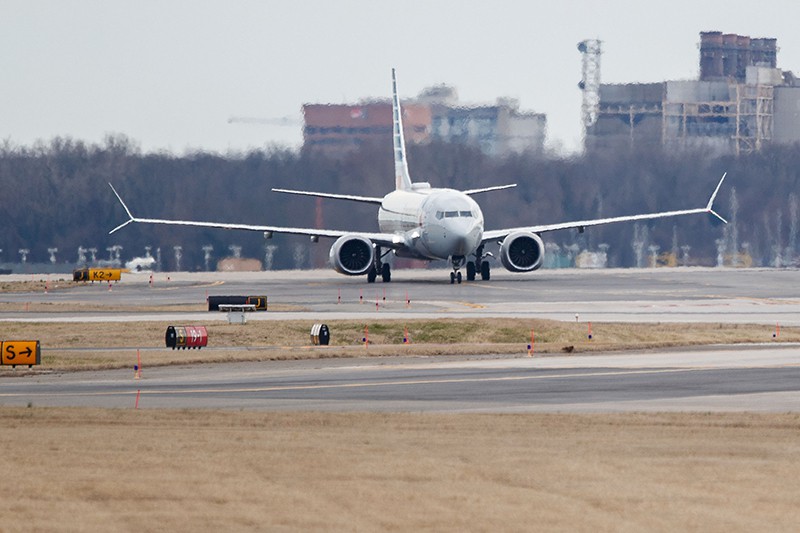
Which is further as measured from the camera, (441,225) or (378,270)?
(378,270)

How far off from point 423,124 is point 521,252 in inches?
2368

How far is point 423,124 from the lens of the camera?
471 feet

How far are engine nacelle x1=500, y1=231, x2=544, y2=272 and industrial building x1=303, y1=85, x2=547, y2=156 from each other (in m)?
39.2

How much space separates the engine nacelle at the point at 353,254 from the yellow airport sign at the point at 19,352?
4235cm

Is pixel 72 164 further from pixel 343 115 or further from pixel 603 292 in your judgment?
pixel 603 292

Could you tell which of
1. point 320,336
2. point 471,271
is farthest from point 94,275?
point 320,336

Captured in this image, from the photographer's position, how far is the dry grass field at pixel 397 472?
19016 millimetres

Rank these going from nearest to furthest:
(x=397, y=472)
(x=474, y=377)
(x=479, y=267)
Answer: (x=397, y=472) < (x=474, y=377) < (x=479, y=267)

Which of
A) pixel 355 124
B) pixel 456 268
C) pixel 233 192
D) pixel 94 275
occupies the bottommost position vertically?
pixel 94 275

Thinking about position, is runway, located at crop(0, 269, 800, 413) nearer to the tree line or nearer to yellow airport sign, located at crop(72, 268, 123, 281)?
yellow airport sign, located at crop(72, 268, 123, 281)

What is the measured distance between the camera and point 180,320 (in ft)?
184

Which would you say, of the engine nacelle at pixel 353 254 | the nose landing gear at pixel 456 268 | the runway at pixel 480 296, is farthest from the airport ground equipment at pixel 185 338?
the nose landing gear at pixel 456 268

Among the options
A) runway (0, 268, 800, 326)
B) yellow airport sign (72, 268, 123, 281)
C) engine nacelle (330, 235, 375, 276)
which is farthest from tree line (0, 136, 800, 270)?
engine nacelle (330, 235, 375, 276)

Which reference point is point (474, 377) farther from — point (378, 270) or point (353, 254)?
point (378, 270)
